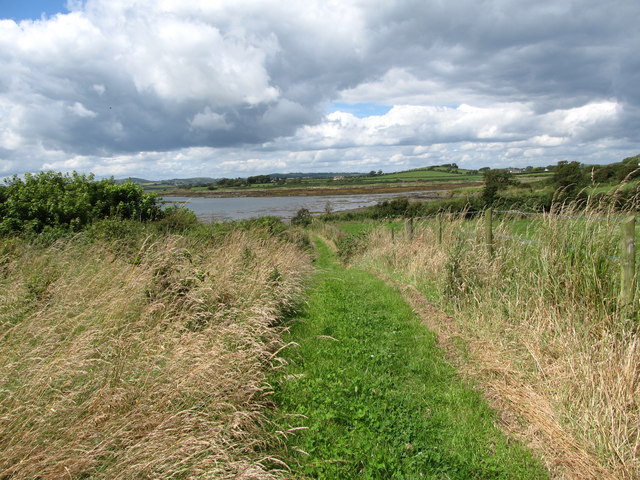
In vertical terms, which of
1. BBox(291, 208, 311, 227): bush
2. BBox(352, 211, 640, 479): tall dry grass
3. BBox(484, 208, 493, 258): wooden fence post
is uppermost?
BBox(484, 208, 493, 258): wooden fence post

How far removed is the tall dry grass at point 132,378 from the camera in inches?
115

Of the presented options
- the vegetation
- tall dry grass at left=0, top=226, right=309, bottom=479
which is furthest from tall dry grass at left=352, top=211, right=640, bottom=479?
tall dry grass at left=0, top=226, right=309, bottom=479

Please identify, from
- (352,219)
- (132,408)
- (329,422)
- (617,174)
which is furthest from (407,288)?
(352,219)

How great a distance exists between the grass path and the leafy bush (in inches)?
384

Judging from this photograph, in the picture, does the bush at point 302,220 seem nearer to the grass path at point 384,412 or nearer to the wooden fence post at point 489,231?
the wooden fence post at point 489,231

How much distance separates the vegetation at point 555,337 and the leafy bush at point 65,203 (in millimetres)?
11030

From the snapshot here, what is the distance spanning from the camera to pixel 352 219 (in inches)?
2194

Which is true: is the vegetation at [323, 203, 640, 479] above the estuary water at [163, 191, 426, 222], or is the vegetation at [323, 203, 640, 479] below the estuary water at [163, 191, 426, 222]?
above

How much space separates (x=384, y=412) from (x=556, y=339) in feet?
6.67

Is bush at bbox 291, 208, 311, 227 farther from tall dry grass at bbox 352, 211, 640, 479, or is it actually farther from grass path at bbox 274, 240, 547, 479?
grass path at bbox 274, 240, 547, 479

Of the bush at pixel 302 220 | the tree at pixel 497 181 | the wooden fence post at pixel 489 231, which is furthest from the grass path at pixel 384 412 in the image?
the tree at pixel 497 181

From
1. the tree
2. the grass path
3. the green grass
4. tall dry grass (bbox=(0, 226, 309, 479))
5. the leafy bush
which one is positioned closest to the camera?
tall dry grass (bbox=(0, 226, 309, 479))

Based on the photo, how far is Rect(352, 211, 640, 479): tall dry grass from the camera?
3299 mm

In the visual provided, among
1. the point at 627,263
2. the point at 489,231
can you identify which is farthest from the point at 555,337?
the point at 489,231
